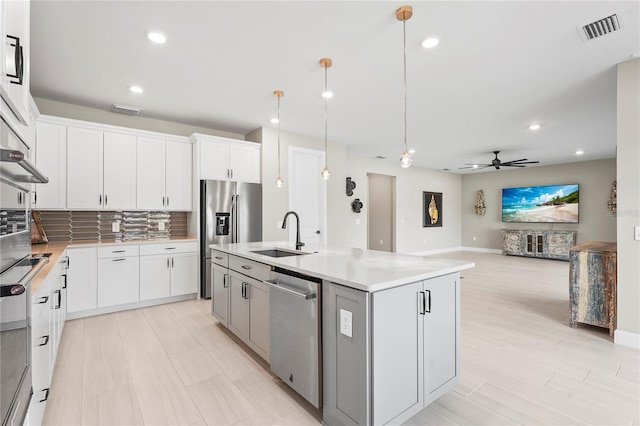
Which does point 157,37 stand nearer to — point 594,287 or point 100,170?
point 100,170

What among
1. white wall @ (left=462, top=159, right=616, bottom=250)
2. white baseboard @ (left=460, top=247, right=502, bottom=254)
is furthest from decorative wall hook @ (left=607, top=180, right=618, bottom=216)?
white baseboard @ (left=460, top=247, right=502, bottom=254)

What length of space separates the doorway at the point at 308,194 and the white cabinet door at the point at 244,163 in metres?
0.63

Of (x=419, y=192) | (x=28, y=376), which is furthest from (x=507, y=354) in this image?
(x=419, y=192)

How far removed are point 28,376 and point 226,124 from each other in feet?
13.7

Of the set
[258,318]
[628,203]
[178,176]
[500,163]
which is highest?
[500,163]

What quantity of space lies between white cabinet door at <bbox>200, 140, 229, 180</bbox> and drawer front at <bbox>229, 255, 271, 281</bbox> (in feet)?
6.62

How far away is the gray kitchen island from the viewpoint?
5.05 ft

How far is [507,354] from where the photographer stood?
2656 mm

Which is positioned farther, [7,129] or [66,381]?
[66,381]

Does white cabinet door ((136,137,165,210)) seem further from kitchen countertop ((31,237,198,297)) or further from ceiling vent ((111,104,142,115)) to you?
kitchen countertop ((31,237,198,297))

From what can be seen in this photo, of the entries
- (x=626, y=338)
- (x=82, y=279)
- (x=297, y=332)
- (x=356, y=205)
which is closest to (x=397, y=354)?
(x=297, y=332)

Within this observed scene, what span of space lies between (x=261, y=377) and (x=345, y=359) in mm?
991

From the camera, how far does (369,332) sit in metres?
1.52

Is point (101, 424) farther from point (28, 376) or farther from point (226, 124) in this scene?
point (226, 124)
